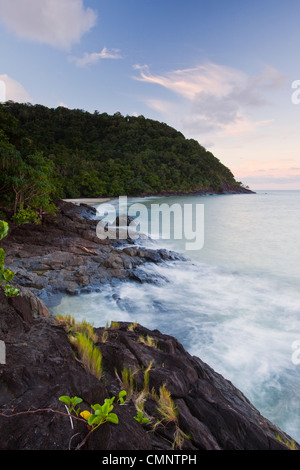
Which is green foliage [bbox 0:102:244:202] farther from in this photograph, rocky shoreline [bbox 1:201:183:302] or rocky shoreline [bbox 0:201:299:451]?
rocky shoreline [bbox 0:201:299:451]

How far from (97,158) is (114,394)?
69.0m

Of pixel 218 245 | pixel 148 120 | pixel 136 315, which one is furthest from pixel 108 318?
pixel 148 120

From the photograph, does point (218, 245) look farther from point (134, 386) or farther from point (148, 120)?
point (148, 120)

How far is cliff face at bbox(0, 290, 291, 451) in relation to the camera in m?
1.81

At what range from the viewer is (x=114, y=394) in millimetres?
2477

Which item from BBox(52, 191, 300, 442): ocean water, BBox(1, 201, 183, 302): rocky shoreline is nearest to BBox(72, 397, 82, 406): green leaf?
BBox(52, 191, 300, 442): ocean water

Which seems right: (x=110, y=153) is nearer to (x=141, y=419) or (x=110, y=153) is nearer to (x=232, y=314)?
(x=232, y=314)

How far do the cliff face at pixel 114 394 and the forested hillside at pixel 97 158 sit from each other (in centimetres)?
1057

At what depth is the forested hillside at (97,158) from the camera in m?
13.0

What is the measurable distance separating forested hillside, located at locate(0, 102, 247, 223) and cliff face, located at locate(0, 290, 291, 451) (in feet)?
34.7

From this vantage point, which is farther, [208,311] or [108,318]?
[208,311]

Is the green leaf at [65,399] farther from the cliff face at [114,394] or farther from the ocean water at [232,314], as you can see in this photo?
the ocean water at [232,314]

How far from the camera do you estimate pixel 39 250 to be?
998 centimetres

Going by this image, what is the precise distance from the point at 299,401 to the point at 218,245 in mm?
12444
